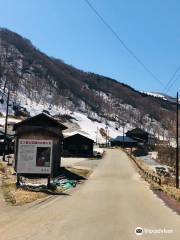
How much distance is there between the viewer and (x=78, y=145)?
86.1 metres

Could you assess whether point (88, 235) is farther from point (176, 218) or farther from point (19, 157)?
point (19, 157)

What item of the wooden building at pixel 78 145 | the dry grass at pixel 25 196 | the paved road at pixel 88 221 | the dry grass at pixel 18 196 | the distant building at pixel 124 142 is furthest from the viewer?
the distant building at pixel 124 142

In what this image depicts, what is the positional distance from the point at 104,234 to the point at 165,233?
187cm

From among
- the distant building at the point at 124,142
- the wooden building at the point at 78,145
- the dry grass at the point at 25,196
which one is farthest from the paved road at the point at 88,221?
the distant building at the point at 124,142

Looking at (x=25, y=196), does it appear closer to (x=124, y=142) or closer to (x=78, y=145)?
(x=78, y=145)

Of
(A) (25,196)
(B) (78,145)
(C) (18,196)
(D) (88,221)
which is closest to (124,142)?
(B) (78,145)

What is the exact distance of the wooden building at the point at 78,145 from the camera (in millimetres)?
85375

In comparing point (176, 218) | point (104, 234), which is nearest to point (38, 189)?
point (176, 218)

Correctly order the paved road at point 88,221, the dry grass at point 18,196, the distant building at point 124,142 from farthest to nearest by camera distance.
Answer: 1. the distant building at point 124,142
2. the dry grass at point 18,196
3. the paved road at point 88,221

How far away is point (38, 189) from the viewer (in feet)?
90.9

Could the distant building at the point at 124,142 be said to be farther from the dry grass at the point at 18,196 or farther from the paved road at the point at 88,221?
the paved road at the point at 88,221

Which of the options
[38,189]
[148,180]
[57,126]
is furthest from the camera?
[57,126]

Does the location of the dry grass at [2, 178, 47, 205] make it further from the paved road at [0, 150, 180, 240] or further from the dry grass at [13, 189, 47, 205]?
the paved road at [0, 150, 180, 240]

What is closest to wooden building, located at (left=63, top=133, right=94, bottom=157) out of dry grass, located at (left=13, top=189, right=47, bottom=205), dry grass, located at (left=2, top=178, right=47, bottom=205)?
dry grass, located at (left=2, top=178, right=47, bottom=205)
